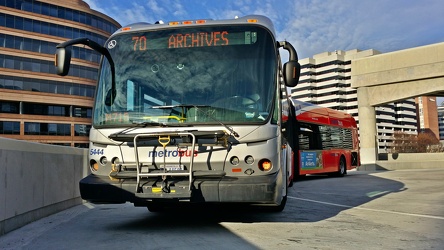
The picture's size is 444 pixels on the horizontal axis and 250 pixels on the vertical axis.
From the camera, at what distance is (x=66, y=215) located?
8984mm

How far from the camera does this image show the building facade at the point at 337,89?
157 meters

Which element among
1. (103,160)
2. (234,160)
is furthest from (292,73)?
(103,160)

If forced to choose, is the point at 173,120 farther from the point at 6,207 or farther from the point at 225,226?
the point at 6,207

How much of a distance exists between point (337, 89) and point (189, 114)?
519 ft

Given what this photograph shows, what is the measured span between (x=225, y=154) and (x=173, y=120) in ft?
3.10

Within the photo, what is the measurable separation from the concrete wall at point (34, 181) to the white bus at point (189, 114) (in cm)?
137

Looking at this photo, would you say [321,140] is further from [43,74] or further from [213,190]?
[43,74]

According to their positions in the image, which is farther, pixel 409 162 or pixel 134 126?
pixel 409 162

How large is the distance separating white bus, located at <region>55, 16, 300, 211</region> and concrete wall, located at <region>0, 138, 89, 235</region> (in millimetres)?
1373

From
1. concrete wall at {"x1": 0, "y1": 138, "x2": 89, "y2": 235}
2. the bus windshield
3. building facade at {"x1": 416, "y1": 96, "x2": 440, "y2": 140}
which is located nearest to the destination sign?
the bus windshield

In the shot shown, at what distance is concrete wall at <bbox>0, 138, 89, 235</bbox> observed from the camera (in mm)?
6863

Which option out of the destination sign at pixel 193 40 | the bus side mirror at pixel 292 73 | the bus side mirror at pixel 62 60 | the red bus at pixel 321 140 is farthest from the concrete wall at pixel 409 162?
the bus side mirror at pixel 62 60

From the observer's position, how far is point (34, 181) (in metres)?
8.05

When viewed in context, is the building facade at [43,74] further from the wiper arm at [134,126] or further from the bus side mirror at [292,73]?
the bus side mirror at [292,73]
